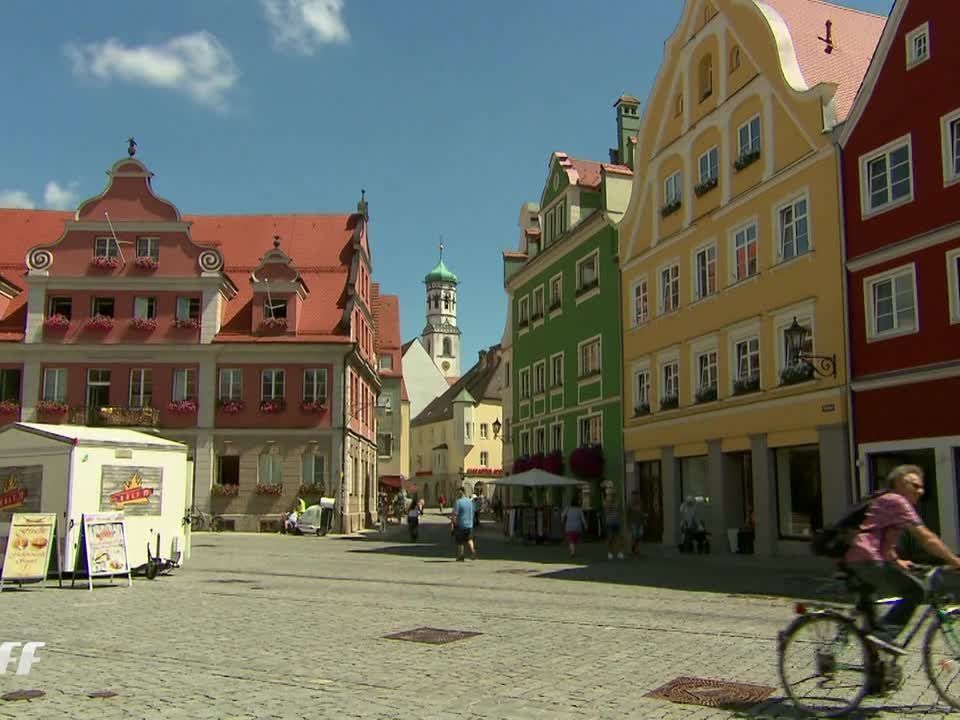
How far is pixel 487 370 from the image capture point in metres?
103

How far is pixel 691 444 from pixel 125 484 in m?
16.3

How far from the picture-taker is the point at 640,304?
3378 cm

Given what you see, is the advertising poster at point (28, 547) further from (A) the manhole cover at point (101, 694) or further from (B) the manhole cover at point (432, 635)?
(A) the manhole cover at point (101, 694)

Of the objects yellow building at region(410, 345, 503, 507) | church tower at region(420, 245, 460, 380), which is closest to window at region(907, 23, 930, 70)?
yellow building at region(410, 345, 503, 507)

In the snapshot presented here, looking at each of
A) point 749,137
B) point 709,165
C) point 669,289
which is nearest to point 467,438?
point 669,289

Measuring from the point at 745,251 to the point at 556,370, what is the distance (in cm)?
1418

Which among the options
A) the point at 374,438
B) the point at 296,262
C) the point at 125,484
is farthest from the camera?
the point at 374,438

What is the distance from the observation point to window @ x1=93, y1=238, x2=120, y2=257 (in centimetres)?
4559

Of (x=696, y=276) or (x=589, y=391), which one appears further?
(x=589, y=391)

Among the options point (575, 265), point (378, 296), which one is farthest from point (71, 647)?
point (378, 296)

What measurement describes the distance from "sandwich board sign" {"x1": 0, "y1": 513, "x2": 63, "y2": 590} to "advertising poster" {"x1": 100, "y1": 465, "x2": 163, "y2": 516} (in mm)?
1160

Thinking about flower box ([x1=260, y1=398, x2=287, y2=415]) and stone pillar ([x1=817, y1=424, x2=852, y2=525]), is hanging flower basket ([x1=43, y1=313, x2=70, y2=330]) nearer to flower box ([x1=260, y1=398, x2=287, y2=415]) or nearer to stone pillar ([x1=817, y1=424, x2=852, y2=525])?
flower box ([x1=260, y1=398, x2=287, y2=415])

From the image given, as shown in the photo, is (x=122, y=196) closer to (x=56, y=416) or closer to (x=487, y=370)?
(x=56, y=416)

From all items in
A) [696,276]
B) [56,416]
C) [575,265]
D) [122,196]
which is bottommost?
[56,416]
